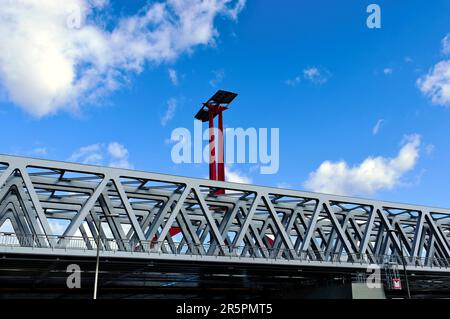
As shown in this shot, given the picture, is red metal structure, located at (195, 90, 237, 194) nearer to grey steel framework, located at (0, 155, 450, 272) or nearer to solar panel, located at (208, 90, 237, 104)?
solar panel, located at (208, 90, 237, 104)

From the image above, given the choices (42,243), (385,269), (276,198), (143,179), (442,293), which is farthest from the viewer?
(442,293)

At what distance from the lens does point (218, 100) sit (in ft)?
272

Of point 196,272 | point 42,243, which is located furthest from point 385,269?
point 42,243

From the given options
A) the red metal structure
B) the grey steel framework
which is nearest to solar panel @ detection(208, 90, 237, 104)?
the red metal structure

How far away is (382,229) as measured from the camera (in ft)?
180

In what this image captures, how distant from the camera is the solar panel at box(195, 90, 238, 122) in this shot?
81562 millimetres

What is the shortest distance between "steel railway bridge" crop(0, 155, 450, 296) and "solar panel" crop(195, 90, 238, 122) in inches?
1098

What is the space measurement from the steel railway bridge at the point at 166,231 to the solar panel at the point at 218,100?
27.9 meters

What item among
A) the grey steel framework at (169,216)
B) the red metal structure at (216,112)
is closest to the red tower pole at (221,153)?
the red metal structure at (216,112)

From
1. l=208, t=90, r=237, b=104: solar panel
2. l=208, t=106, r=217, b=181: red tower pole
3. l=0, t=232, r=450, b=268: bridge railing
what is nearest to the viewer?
l=0, t=232, r=450, b=268: bridge railing

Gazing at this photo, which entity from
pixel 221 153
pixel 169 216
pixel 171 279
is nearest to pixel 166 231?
pixel 169 216

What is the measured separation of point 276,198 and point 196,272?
420 inches

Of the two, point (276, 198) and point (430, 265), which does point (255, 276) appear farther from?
point (430, 265)
